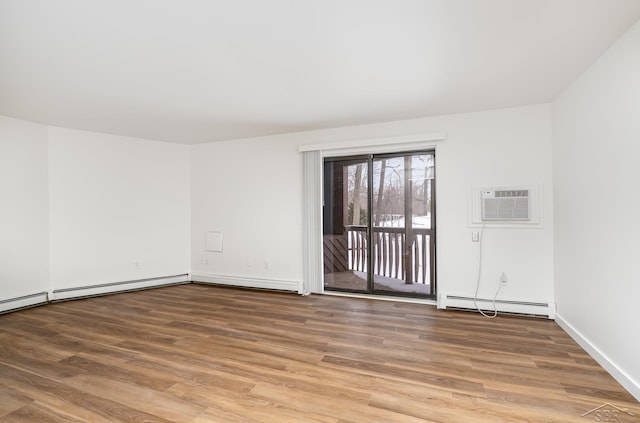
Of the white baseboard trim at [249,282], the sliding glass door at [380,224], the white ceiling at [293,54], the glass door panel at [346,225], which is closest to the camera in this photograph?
the white ceiling at [293,54]

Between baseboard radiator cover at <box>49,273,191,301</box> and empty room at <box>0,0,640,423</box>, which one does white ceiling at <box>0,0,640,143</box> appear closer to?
empty room at <box>0,0,640,423</box>

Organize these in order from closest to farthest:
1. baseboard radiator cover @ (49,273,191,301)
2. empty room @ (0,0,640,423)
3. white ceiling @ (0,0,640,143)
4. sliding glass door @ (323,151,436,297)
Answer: white ceiling @ (0,0,640,143) < empty room @ (0,0,640,423) < sliding glass door @ (323,151,436,297) < baseboard radiator cover @ (49,273,191,301)

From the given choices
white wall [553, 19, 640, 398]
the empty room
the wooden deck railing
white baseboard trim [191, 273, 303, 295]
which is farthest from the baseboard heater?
white baseboard trim [191, 273, 303, 295]

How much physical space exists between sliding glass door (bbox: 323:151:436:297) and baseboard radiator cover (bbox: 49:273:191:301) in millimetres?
2754

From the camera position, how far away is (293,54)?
7.75 feet

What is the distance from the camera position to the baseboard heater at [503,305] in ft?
11.5

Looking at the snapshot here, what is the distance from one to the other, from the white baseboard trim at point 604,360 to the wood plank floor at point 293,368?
62mm

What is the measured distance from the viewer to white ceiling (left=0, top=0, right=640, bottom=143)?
1.84 meters

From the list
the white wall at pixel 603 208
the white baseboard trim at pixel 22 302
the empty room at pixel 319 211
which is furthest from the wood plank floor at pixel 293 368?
the white wall at pixel 603 208

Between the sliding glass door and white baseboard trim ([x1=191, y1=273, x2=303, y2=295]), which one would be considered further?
white baseboard trim ([x1=191, y1=273, x2=303, y2=295])

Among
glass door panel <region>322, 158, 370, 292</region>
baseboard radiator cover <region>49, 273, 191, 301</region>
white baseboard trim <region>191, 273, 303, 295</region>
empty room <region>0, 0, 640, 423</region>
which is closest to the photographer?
empty room <region>0, 0, 640, 423</region>

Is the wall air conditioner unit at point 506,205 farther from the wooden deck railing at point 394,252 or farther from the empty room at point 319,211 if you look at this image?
the wooden deck railing at point 394,252

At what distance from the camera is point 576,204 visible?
290cm

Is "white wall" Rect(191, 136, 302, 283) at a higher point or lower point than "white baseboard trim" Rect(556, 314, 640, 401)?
higher
